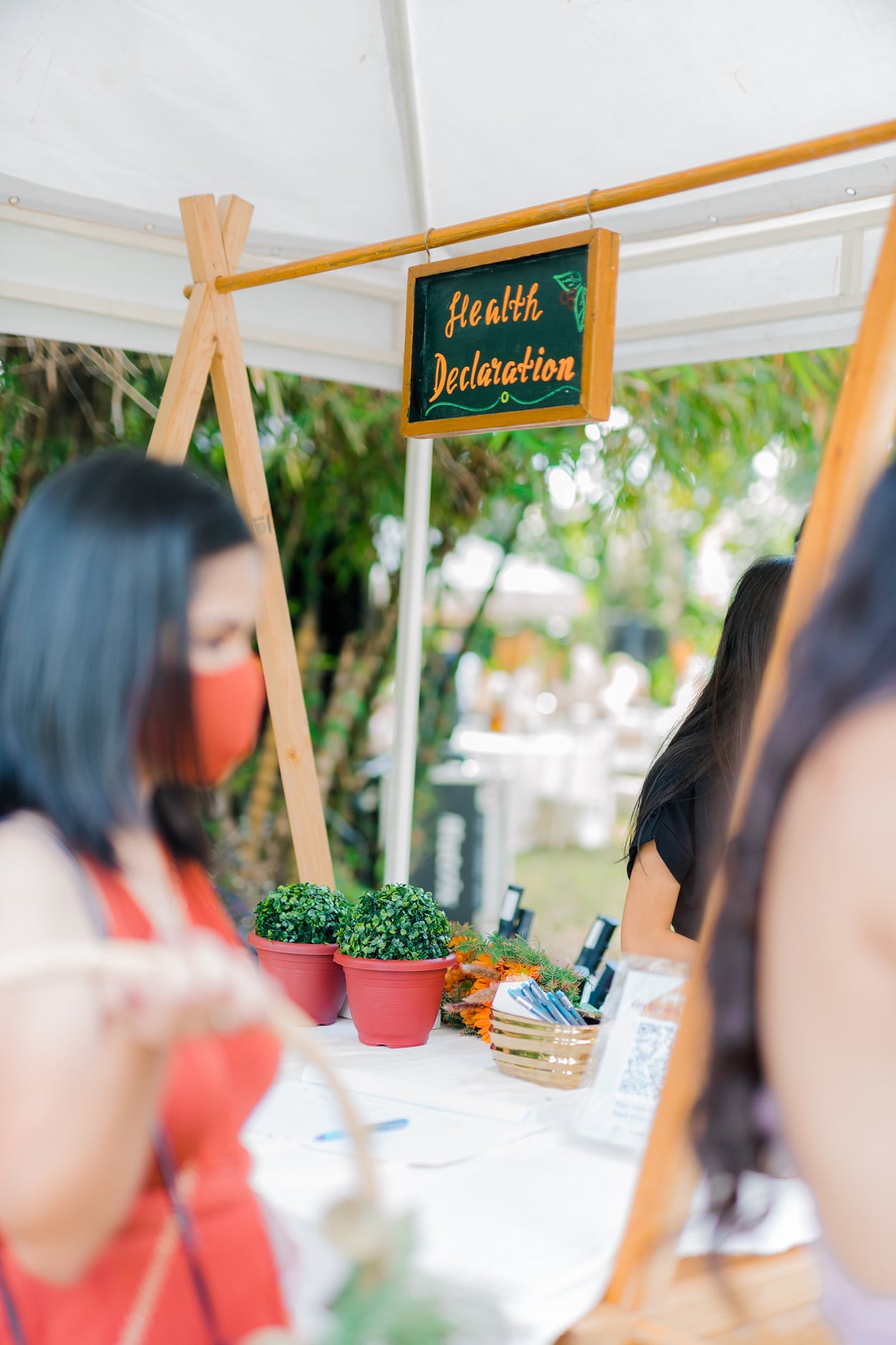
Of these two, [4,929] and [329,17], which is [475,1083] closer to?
[4,929]

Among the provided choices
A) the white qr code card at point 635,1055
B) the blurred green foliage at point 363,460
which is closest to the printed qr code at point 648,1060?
the white qr code card at point 635,1055

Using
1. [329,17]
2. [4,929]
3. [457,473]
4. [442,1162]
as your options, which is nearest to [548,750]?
[457,473]

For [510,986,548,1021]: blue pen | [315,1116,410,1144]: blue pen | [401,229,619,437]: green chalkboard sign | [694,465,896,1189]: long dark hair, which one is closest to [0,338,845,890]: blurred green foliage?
[401,229,619,437]: green chalkboard sign

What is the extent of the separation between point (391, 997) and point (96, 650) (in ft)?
3.51

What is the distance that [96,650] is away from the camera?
91 centimetres

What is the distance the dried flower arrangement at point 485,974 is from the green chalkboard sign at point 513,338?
34.7 inches

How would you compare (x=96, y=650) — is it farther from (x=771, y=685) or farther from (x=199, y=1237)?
(x=771, y=685)

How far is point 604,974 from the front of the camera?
1934 mm

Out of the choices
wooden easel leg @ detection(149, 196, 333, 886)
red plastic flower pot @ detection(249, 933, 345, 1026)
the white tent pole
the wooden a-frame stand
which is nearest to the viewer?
the wooden a-frame stand

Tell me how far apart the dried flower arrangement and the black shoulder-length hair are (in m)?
1.10

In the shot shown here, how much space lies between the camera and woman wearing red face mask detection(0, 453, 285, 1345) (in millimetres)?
782

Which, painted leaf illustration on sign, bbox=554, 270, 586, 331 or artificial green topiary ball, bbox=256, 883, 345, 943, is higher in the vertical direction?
painted leaf illustration on sign, bbox=554, 270, 586, 331

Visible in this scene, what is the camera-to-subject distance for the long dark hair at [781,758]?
0.87 m

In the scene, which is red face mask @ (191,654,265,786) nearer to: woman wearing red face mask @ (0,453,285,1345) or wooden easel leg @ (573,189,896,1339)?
woman wearing red face mask @ (0,453,285,1345)
